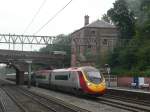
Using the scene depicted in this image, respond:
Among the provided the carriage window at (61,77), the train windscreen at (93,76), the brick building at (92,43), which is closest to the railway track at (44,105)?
the train windscreen at (93,76)

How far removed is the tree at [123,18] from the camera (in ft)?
279

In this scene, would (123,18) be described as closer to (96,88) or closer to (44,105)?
(96,88)

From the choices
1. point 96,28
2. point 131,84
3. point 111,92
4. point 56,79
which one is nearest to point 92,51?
point 96,28

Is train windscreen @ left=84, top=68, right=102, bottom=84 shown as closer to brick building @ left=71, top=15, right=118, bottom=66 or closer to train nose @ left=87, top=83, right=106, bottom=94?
train nose @ left=87, top=83, right=106, bottom=94

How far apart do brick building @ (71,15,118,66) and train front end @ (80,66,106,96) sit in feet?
106

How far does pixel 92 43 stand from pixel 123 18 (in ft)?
60.0

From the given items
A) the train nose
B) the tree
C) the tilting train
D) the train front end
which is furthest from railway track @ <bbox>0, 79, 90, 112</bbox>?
the tree

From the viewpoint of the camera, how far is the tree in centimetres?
8519

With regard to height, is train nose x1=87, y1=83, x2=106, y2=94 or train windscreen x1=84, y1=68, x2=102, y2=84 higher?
train windscreen x1=84, y1=68, x2=102, y2=84

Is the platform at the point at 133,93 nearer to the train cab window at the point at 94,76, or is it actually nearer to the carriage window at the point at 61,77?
the train cab window at the point at 94,76

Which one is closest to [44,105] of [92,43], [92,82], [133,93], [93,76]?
[92,82]

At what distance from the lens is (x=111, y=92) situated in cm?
3925

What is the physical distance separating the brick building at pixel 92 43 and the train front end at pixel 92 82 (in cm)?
3227

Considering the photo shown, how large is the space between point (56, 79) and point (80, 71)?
38.9 feet
